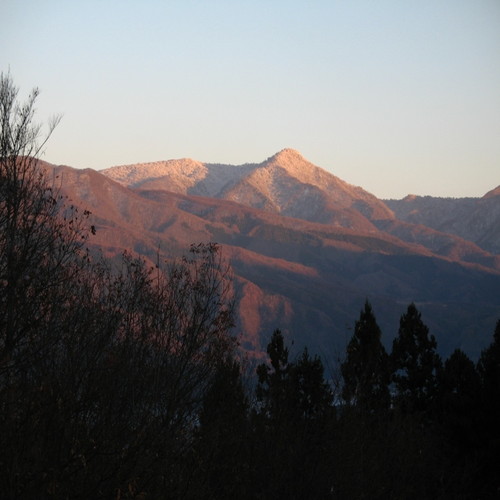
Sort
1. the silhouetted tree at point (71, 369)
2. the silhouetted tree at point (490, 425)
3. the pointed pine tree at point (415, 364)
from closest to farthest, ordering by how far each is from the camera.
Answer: the silhouetted tree at point (71, 369) < the silhouetted tree at point (490, 425) < the pointed pine tree at point (415, 364)

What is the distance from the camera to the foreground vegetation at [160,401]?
1434 centimetres

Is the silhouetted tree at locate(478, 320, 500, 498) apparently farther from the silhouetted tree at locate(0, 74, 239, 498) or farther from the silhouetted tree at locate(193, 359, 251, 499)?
the silhouetted tree at locate(0, 74, 239, 498)

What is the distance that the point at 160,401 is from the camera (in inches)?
769

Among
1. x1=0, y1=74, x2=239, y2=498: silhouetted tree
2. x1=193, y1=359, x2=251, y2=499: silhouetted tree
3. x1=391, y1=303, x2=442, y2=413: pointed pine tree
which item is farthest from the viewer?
x1=391, y1=303, x2=442, y2=413: pointed pine tree

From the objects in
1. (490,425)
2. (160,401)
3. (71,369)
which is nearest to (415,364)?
(490,425)

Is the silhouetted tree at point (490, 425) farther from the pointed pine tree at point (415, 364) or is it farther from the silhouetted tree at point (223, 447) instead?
the silhouetted tree at point (223, 447)

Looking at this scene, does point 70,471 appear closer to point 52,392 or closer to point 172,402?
point 52,392

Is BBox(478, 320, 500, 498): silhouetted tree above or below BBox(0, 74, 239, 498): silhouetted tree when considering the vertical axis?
below

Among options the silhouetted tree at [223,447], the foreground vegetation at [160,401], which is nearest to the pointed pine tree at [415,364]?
the foreground vegetation at [160,401]

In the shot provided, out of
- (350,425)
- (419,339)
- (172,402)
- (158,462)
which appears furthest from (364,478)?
(419,339)

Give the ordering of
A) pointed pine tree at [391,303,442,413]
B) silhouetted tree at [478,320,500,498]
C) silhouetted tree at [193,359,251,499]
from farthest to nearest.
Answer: pointed pine tree at [391,303,442,413]
silhouetted tree at [478,320,500,498]
silhouetted tree at [193,359,251,499]

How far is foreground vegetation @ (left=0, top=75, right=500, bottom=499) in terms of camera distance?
14336mm

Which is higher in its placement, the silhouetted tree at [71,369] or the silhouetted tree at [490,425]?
the silhouetted tree at [71,369]

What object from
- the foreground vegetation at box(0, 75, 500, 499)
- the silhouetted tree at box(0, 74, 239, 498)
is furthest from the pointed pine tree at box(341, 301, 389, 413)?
the silhouetted tree at box(0, 74, 239, 498)
